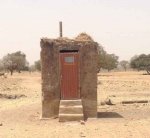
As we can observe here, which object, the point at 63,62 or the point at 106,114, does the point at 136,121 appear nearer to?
the point at 106,114

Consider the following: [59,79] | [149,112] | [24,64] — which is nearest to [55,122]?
[59,79]

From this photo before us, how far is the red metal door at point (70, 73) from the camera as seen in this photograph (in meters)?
18.6

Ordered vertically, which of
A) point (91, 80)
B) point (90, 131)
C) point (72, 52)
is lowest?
point (90, 131)

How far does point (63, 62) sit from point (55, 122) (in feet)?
8.86

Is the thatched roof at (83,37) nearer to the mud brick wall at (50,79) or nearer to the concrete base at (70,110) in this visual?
the mud brick wall at (50,79)

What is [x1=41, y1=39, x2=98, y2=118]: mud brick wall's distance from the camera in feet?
60.8

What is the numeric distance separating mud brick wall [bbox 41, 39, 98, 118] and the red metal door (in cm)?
17

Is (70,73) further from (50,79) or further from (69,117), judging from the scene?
(69,117)

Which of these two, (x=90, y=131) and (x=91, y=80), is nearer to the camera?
Result: (x=90, y=131)

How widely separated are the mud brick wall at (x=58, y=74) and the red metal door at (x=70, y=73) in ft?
0.57

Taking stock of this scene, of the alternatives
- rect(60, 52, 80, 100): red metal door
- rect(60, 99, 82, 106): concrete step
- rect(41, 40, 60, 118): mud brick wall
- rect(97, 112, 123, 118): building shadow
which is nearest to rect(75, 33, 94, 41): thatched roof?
rect(60, 52, 80, 100): red metal door

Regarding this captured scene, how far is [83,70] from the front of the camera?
735 inches

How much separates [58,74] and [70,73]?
1.70ft

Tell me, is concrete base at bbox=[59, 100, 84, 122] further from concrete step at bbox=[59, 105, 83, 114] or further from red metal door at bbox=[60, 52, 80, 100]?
red metal door at bbox=[60, 52, 80, 100]
